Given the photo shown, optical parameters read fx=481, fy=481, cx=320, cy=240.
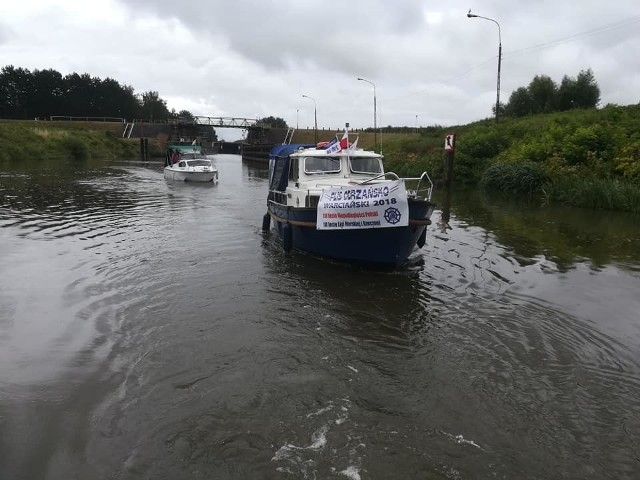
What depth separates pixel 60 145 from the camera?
2309 inches

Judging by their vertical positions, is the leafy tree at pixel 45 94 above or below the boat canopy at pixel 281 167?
above

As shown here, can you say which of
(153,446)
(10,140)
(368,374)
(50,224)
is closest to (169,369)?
(153,446)

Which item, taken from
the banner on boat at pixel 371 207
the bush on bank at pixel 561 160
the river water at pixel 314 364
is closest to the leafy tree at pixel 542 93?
the bush on bank at pixel 561 160

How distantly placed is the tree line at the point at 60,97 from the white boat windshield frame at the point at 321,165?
115262mm

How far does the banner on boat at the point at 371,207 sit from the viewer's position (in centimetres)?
982

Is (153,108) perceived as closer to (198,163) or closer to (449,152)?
(198,163)

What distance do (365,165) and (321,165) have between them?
1257 mm

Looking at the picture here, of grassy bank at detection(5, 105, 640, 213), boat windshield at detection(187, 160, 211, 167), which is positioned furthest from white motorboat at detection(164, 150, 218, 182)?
grassy bank at detection(5, 105, 640, 213)

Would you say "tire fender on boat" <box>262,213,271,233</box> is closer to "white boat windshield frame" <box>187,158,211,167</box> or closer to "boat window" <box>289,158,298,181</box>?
"boat window" <box>289,158,298,181</box>

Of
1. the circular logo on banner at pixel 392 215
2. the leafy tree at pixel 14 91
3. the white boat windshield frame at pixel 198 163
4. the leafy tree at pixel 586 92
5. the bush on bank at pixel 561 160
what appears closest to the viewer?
the circular logo on banner at pixel 392 215

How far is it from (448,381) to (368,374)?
993 mm

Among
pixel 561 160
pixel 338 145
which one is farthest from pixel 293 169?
pixel 561 160

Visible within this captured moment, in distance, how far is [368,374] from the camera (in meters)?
6.15

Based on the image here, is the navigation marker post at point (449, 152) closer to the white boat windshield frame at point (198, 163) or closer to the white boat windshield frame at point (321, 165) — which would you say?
the white boat windshield frame at point (321, 165)
